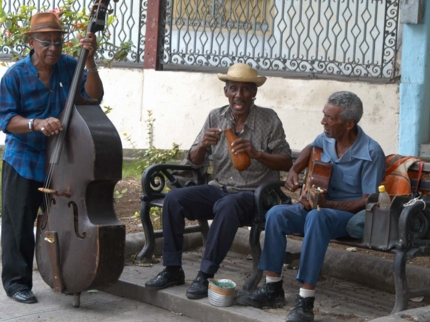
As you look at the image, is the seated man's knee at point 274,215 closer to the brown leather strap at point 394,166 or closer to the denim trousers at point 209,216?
the denim trousers at point 209,216

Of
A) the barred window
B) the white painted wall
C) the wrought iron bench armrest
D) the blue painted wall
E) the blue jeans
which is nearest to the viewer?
the blue jeans

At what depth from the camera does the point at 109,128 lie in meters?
4.62

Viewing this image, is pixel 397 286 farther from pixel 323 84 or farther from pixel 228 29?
pixel 228 29

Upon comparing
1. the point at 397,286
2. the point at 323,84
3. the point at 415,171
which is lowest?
the point at 397,286

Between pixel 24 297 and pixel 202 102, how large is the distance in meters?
5.21

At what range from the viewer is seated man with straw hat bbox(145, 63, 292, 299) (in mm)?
4809

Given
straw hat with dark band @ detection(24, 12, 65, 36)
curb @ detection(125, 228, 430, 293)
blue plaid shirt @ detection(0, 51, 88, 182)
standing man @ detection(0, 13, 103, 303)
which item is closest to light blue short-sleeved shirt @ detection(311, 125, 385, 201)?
curb @ detection(125, 228, 430, 293)

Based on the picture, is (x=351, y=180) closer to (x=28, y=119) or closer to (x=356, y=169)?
(x=356, y=169)

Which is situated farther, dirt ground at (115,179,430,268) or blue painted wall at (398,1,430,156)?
blue painted wall at (398,1,430,156)

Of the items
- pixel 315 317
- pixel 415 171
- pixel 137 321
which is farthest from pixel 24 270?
pixel 415 171

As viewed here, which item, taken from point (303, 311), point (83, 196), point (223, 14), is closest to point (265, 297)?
point (303, 311)

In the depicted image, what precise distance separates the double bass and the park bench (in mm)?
844

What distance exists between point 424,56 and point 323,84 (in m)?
1.27

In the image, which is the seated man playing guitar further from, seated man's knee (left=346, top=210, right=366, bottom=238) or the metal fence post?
the metal fence post
